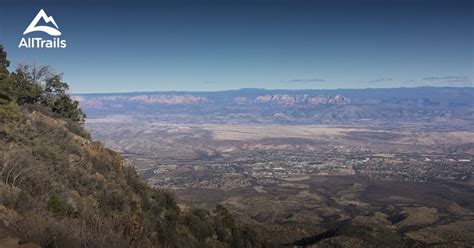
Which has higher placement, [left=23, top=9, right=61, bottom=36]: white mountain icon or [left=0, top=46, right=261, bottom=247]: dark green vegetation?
[left=23, top=9, right=61, bottom=36]: white mountain icon

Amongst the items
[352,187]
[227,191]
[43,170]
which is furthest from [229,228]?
[352,187]

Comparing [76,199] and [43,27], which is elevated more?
[43,27]

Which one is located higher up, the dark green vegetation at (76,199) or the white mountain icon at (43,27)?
the white mountain icon at (43,27)

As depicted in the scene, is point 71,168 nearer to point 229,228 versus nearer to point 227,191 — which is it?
point 229,228

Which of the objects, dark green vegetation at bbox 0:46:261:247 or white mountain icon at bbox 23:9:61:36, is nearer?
dark green vegetation at bbox 0:46:261:247

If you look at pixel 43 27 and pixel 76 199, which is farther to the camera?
pixel 43 27

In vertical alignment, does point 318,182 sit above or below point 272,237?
below

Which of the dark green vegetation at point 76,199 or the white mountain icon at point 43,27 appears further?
the white mountain icon at point 43,27

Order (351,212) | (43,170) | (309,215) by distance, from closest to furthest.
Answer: (43,170) → (309,215) → (351,212)
